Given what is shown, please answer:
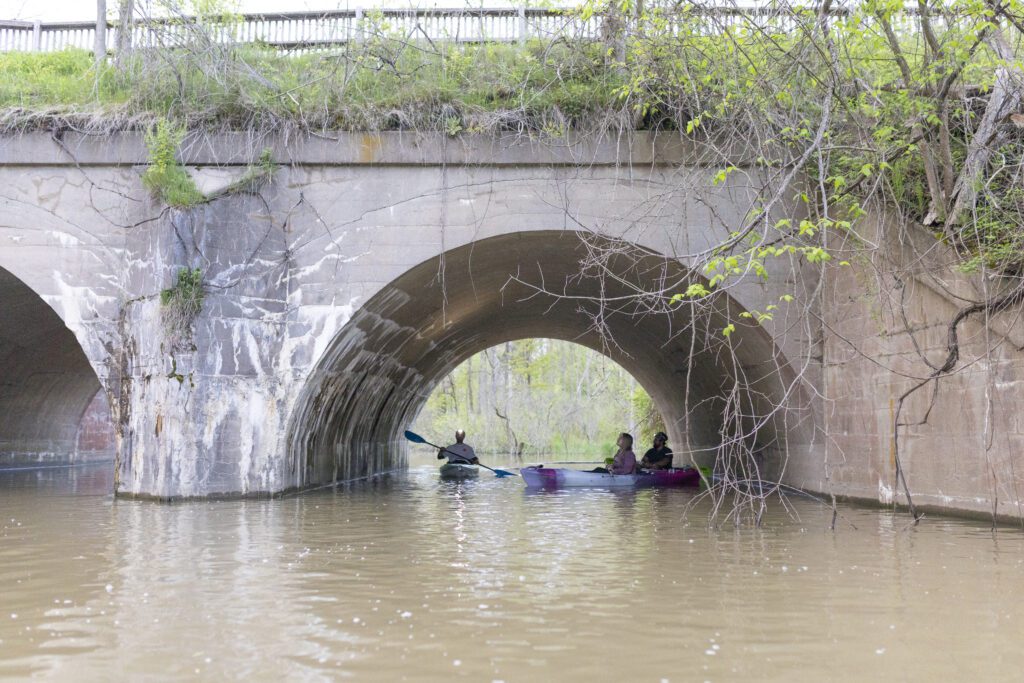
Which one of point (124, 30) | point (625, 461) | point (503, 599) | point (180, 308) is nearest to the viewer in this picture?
point (503, 599)

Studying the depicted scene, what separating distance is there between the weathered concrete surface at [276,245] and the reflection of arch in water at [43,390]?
2.19 metres

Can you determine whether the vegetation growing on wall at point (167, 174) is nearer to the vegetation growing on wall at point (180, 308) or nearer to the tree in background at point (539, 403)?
the vegetation growing on wall at point (180, 308)

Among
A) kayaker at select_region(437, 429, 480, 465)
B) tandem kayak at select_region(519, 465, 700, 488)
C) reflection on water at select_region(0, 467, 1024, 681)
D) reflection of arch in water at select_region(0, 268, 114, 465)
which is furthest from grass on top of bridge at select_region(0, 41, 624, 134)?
kayaker at select_region(437, 429, 480, 465)

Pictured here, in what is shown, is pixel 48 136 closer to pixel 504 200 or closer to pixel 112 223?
pixel 112 223

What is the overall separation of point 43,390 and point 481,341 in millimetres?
8716

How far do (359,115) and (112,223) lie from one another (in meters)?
3.17

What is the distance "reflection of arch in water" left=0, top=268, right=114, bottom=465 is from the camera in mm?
14805

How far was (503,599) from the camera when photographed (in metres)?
5.20

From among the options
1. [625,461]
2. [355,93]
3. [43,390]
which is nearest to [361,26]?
[355,93]

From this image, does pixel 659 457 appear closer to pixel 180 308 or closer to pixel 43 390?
pixel 180 308

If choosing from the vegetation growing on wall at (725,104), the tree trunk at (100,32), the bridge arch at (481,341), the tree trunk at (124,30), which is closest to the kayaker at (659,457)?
the bridge arch at (481,341)

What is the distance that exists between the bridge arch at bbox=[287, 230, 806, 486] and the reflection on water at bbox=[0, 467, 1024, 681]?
7.08ft

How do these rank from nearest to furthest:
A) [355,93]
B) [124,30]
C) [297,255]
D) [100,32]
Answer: [297,255]
[355,93]
[124,30]
[100,32]

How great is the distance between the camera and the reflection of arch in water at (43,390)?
14805mm
